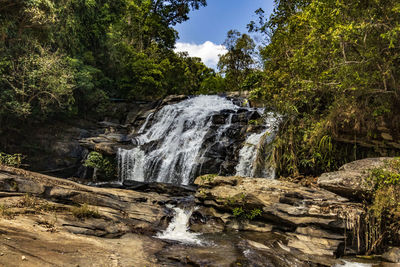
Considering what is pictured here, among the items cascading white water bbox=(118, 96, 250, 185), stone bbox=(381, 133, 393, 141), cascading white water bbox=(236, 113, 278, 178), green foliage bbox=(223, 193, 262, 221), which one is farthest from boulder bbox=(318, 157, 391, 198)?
cascading white water bbox=(118, 96, 250, 185)

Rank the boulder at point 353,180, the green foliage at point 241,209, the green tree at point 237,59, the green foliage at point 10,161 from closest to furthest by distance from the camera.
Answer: the boulder at point 353,180 → the green foliage at point 241,209 → the green foliage at point 10,161 → the green tree at point 237,59

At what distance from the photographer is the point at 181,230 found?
746 cm

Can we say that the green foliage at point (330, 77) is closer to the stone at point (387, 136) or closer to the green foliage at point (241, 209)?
the stone at point (387, 136)

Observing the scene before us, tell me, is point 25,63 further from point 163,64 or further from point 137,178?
point 163,64

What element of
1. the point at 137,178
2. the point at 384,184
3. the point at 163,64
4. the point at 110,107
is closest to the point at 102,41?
the point at 110,107

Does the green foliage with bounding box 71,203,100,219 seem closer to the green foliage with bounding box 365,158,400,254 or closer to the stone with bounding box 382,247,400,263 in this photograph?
the green foliage with bounding box 365,158,400,254

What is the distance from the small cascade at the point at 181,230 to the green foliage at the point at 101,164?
7386 mm

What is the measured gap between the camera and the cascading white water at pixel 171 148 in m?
13.5

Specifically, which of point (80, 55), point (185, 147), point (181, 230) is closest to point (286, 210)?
point (181, 230)

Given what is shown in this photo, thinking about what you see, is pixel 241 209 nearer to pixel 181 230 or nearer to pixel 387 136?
pixel 181 230

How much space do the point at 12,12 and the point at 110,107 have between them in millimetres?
10403

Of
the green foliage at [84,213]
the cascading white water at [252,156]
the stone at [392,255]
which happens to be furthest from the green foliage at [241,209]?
the green foliage at [84,213]

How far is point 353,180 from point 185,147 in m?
9.13

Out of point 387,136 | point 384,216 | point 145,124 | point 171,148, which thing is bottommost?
point 384,216
